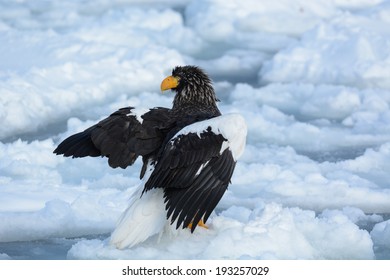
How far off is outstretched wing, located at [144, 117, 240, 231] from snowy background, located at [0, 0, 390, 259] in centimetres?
31

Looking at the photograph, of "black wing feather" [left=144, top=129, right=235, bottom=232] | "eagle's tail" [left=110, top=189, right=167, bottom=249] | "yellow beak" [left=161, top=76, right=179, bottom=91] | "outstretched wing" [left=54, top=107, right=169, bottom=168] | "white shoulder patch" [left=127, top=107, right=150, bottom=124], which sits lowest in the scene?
"eagle's tail" [left=110, top=189, right=167, bottom=249]

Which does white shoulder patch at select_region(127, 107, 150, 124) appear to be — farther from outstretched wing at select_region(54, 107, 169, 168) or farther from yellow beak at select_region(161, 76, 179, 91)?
yellow beak at select_region(161, 76, 179, 91)

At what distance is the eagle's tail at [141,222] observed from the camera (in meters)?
4.95

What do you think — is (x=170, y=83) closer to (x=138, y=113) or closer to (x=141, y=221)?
(x=138, y=113)

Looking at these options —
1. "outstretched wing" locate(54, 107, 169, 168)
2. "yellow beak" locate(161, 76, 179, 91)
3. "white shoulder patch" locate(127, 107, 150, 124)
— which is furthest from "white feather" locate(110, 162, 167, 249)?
"yellow beak" locate(161, 76, 179, 91)

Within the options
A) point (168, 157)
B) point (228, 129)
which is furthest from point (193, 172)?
point (228, 129)

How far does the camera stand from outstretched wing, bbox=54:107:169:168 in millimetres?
5266

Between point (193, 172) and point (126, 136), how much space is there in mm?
590

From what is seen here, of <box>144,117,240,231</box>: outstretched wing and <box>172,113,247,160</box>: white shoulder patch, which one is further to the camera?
<box>172,113,247,160</box>: white shoulder patch

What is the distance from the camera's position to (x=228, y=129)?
5.07 metres

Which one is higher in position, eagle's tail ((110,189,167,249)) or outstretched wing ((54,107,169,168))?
outstretched wing ((54,107,169,168))

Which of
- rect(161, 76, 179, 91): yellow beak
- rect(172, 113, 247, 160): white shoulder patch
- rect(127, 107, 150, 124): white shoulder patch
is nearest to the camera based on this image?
rect(172, 113, 247, 160): white shoulder patch

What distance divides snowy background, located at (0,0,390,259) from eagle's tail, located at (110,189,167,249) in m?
0.10

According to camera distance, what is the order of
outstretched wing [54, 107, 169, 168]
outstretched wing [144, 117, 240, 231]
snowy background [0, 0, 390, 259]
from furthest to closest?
1. snowy background [0, 0, 390, 259]
2. outstretched wing [54, 107, 169, 168]
3. outstretched wing [144, 117, 240, 231]
